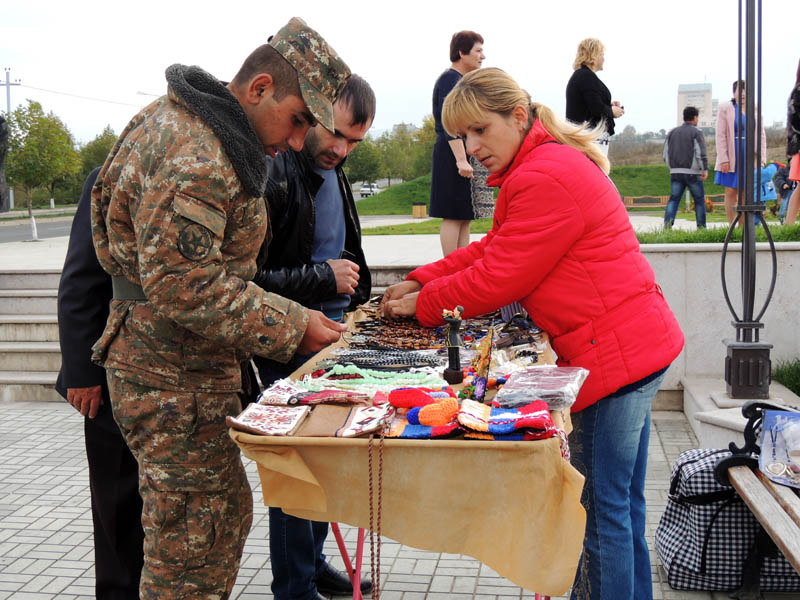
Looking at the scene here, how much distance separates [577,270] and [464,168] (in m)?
3.79

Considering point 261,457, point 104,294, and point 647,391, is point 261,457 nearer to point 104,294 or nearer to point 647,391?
point 104,294

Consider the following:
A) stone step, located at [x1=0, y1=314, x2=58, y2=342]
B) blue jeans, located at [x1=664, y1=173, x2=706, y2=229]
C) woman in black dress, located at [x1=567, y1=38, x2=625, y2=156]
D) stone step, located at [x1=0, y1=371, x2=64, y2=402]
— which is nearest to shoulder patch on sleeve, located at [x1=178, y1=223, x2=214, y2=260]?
stone step, located at [x1=0, y1=371, x2=64, y2=402]

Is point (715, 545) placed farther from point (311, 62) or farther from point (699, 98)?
point (699, 98)

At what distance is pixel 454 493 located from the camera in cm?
202

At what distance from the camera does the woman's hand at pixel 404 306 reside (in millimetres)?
3291

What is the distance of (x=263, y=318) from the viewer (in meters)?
2.17

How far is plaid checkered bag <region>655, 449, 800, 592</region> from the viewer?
360 cm

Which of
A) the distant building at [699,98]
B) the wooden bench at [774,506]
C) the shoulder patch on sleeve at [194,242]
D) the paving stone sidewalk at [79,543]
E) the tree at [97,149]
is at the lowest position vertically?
the paving stone sidewalk at [79,543]

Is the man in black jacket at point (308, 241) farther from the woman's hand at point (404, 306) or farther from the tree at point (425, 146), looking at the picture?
the tree at point (425, 146)

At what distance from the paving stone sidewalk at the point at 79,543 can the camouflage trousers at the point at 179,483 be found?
1490 millimetres

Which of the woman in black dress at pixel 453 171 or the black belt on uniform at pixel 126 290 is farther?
the woman in black dress at pixel 453 171

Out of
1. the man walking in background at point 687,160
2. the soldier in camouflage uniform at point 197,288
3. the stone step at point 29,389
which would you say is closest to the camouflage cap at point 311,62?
the soldier in camouflage uniform at point 197,288

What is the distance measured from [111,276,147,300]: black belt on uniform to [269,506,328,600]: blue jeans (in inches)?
47.6

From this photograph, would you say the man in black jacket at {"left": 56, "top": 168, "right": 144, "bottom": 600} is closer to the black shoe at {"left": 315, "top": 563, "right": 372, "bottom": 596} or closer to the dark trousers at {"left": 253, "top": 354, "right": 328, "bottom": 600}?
the dark trousers at {"left": 253, "top": 354, "right": 328, "bottom": 600}
